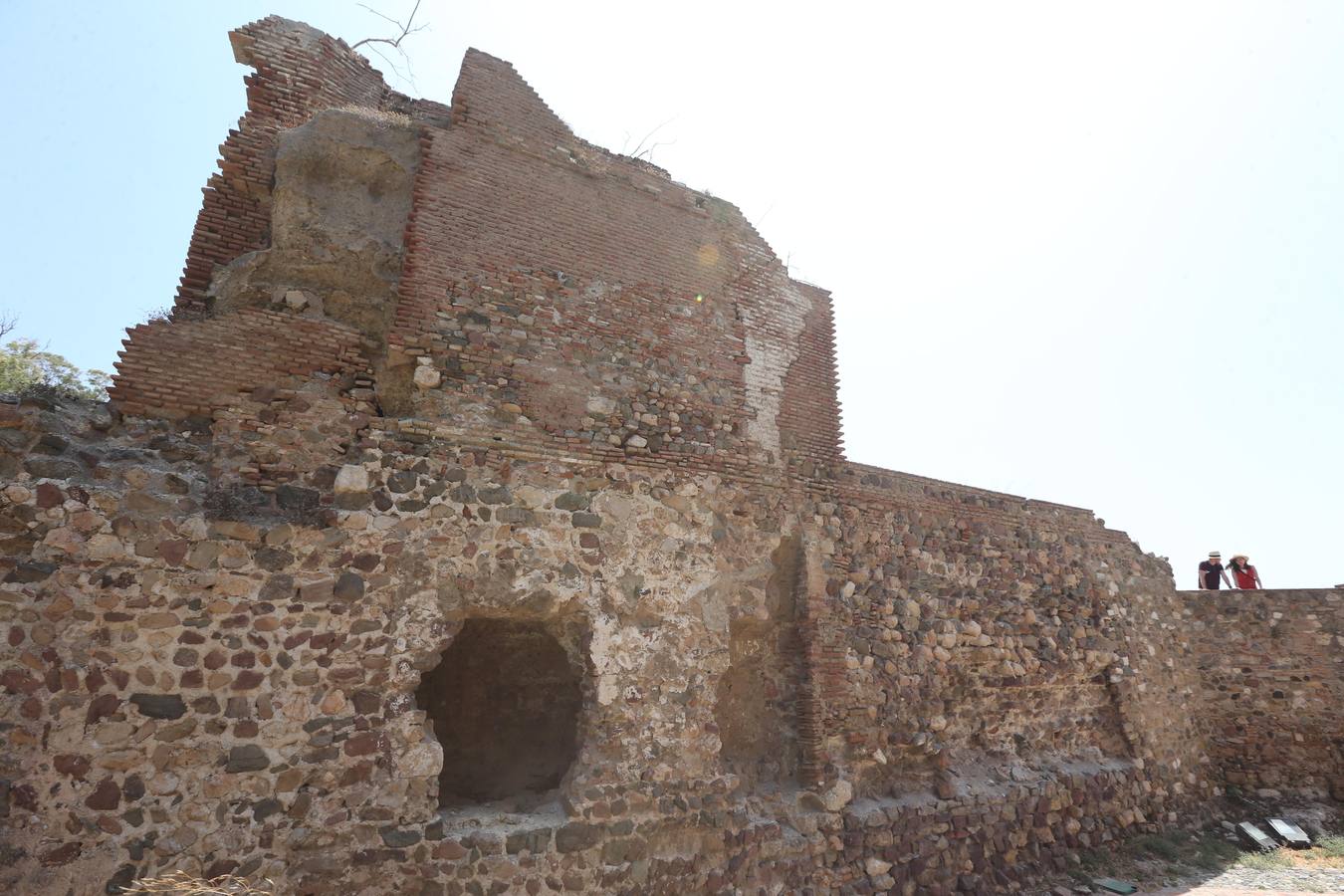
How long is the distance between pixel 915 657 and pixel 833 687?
123cm

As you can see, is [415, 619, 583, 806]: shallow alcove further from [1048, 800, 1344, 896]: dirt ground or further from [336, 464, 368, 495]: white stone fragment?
[1048, 800, 1344, 896]: dirt ground

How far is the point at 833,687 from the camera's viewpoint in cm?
641

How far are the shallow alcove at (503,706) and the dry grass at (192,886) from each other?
2.29 metres

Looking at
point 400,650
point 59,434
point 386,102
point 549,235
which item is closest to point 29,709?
point 59,434

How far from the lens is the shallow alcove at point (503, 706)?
6348mm

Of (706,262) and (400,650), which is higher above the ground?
(706,262)

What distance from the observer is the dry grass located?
3.68 m

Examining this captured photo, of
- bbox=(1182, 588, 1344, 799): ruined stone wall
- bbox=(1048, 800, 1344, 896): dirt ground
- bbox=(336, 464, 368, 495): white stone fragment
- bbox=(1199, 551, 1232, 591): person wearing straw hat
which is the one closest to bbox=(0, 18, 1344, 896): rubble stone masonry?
bbox=(336, 464, 368, 495): white stone fragment

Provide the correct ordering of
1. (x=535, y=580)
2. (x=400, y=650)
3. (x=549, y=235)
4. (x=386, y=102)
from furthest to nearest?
(x=386, y=102)
(x=549, y=235)
(x=535, y=580)
(x=400, y=650)

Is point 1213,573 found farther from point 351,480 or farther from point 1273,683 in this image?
point 351,480

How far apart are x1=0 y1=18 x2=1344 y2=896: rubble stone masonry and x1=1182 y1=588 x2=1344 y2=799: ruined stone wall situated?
3286mm

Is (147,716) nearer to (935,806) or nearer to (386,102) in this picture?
(386,102)

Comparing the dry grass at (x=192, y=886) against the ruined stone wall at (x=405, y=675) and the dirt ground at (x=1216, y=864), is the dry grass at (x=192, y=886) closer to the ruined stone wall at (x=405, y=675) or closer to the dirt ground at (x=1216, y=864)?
the ruined stone wall at (x=405, y=675)

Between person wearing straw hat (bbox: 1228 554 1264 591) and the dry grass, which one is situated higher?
person wearing straw hat (bbox: 1228 554 1264 591)
